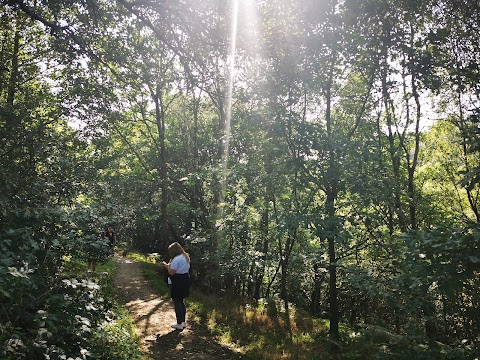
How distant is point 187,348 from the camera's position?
7309mm

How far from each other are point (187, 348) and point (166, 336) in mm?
786

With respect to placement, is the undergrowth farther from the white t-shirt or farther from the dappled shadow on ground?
the white t-shirt

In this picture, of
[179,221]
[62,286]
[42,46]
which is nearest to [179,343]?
[62,286]

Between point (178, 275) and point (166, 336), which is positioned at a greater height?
point (178, 275)

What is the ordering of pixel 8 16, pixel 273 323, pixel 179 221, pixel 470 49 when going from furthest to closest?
pixel 179 221
pixel 273 323
pixel 8 16
pixel 470 49

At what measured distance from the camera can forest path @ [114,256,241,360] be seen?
6992mm

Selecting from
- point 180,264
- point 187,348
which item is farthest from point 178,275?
point 187,348

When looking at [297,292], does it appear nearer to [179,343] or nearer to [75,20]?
[179,343]

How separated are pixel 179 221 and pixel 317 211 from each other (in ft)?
51.1

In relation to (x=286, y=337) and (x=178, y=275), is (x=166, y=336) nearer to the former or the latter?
(x=178, y=275)

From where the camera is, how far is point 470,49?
8.15m

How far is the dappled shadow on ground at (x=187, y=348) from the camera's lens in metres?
6.88

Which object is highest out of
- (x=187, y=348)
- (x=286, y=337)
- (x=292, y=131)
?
(x=292, y=131)

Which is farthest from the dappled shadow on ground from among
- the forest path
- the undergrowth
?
the undergrowth
